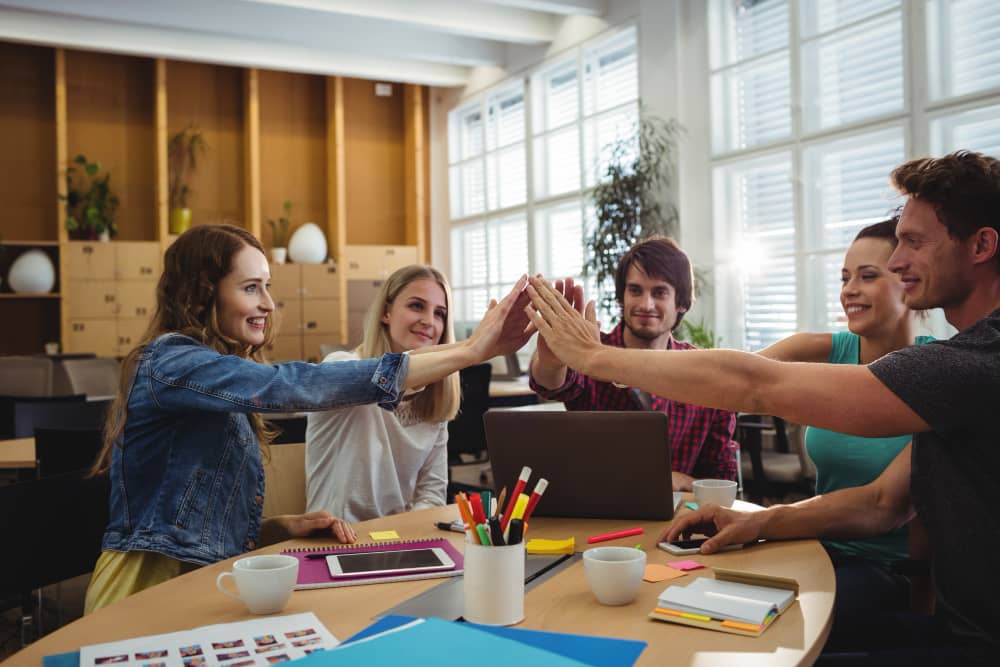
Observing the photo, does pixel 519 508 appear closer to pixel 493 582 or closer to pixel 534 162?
pixel 493 582

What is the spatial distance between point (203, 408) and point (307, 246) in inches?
309

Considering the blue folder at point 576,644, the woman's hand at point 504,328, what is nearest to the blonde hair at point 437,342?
the woman's hand at point 504,328

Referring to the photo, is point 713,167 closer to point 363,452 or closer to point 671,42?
point 671,42

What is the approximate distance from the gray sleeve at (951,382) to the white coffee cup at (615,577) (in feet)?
1.74

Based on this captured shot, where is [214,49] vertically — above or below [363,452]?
above

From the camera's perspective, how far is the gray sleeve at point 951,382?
52.9 inches

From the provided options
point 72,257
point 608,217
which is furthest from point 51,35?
point 608,217

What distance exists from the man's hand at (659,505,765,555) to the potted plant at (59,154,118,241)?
8.37 metres

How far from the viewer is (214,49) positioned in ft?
28.0

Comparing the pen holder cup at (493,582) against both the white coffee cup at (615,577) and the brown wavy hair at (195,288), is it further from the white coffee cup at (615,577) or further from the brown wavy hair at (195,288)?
the brown wavy hair at (195,288)

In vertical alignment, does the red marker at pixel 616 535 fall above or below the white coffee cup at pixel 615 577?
below

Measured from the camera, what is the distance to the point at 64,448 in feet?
9.16

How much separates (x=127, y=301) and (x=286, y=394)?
780cm

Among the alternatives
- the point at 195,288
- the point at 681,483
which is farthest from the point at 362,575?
the point at 681,483
